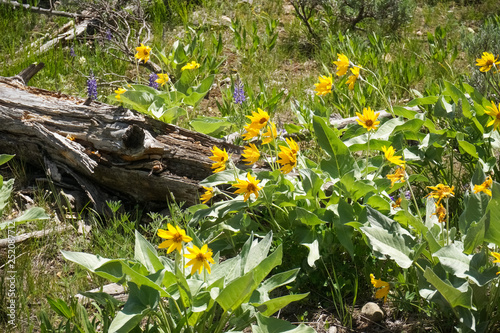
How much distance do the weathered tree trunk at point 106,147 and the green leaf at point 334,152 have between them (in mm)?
819

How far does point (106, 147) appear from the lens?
306 centimetres

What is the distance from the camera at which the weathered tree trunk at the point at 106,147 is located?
3053 millimetres

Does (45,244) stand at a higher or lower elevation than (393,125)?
lower

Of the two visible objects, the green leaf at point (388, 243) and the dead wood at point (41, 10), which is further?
the dead wood at point (41, 10)

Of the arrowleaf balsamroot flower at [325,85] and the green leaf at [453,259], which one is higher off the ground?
the arrowleaf balsamroot flower at [325,85]

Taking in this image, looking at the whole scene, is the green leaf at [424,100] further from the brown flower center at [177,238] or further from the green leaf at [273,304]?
the brown flower center at [177,238]

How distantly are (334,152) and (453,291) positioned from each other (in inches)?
35.2

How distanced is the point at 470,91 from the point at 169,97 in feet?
6.40

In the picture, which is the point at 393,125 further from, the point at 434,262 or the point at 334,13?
the point at 334,13

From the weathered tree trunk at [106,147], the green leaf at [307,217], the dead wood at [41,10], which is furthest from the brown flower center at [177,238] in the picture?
the dead wood at [41,10]

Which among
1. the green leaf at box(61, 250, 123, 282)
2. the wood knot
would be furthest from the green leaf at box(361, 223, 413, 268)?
the wood knot

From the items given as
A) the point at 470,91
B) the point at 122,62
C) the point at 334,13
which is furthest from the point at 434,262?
the point at 334,13

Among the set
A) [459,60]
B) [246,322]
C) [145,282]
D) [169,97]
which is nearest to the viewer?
[145,282]

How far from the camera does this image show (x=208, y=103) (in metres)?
4.60
